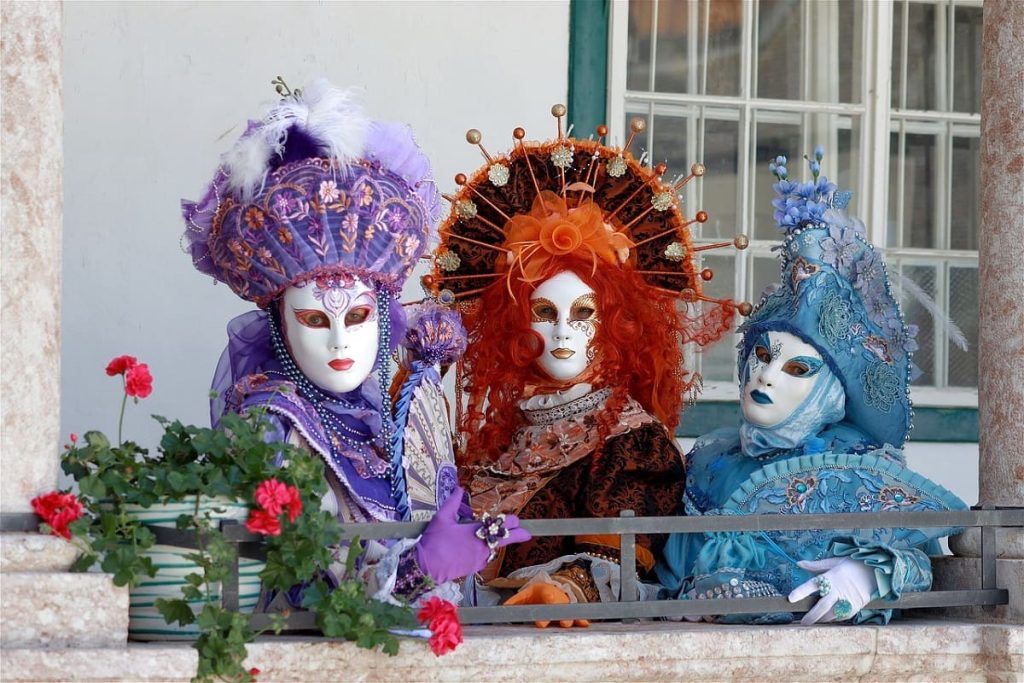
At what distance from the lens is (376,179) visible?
3.99m

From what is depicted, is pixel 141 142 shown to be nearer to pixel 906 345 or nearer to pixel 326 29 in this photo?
pixel 326 29

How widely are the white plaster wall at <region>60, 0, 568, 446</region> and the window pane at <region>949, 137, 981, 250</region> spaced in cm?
187

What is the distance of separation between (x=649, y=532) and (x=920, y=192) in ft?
9.34

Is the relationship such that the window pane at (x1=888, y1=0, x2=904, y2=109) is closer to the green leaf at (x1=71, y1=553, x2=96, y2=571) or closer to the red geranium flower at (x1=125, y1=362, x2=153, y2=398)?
the red geranium flower at (x1=125, y1=362, x2=153, y2=398)

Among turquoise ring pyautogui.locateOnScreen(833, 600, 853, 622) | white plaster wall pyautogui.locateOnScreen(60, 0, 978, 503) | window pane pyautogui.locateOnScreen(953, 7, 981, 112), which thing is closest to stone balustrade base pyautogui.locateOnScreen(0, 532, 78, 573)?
turquoise ring pyautogui.locateOnScreen(833, 600, 853, 622)

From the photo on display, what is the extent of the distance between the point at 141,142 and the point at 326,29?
0.74 metres

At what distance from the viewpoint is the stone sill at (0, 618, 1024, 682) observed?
3336 millimetres

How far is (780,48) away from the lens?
6.05 m

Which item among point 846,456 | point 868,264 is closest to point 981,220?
point 868,264

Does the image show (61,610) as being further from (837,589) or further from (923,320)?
(923,320)

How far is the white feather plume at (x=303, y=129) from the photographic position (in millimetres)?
3900

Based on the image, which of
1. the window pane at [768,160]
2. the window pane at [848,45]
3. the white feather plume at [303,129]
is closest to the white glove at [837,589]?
the white feather plume at [303,129]

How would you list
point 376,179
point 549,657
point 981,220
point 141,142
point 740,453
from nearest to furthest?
point 549,657 < point 376,179 < point 981,220 < point 740,453 < point 141,142

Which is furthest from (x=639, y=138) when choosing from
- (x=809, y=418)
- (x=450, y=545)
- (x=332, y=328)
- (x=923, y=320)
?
(x=450, y=545)
